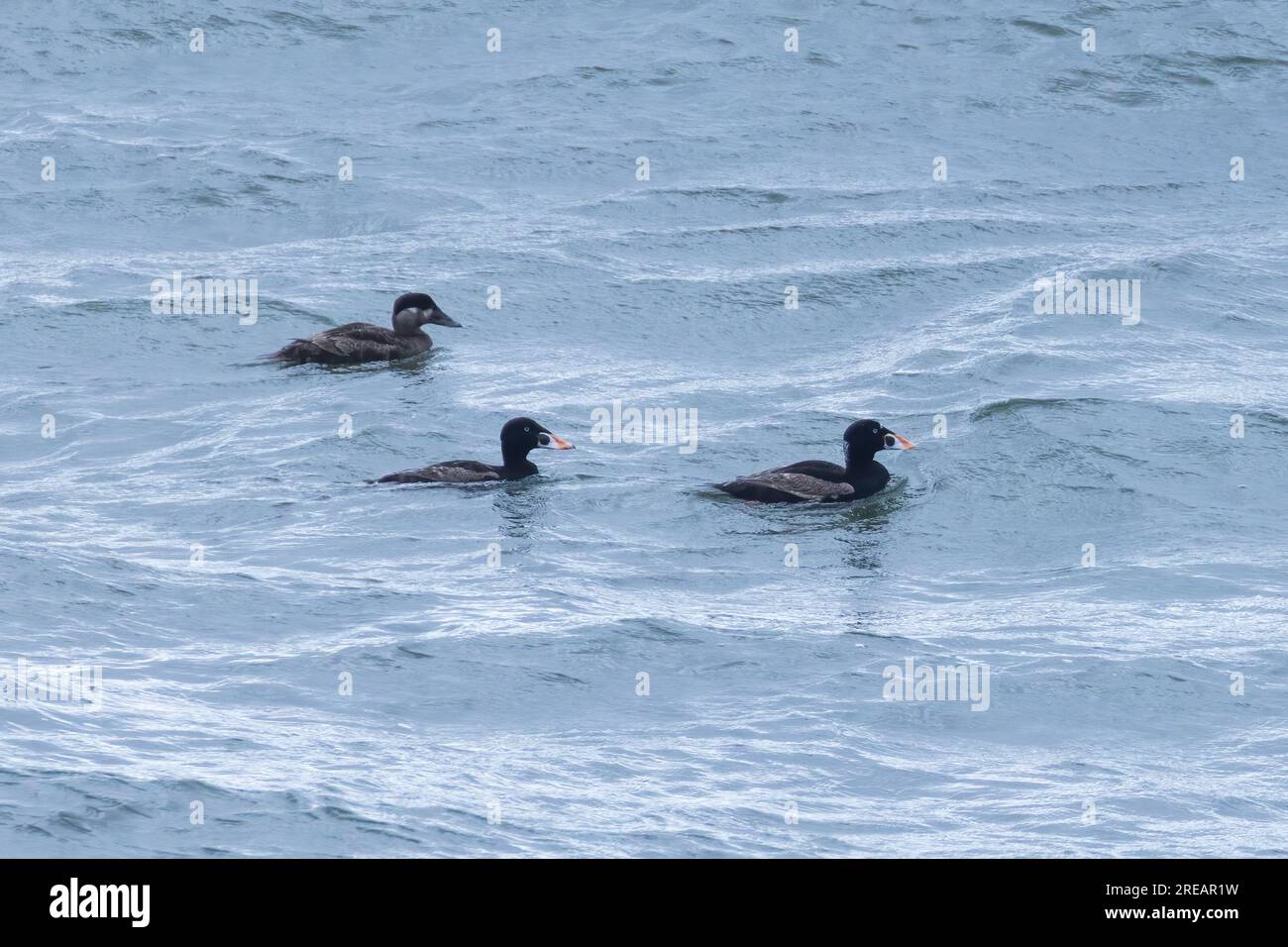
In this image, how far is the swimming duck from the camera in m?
18.0

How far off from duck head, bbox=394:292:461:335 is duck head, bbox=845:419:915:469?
5486mm

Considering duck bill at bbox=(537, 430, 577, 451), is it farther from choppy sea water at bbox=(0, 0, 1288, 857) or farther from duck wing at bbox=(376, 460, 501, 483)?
duck wing at bbox=(376, 460, 501, 483)

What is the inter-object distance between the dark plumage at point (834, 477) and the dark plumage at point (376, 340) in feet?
16.3

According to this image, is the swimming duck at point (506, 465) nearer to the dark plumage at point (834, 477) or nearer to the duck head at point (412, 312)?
the dark plumage at point (834, 477)

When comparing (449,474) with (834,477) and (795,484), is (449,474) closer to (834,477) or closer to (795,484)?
(795,484)

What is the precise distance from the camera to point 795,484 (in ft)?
58.6

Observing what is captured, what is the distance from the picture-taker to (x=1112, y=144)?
27.7 metres

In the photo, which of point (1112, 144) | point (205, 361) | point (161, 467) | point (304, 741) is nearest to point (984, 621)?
point (304, 741)

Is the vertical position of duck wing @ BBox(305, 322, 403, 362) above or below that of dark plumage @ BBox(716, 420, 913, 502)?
above

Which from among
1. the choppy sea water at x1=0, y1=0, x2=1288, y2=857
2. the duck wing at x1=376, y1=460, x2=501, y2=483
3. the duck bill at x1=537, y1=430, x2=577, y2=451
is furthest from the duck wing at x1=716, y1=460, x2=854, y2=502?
the duck wing at x1=376, y1=460, x2=501, y2=483

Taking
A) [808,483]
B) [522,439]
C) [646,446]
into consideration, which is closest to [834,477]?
[808,483]

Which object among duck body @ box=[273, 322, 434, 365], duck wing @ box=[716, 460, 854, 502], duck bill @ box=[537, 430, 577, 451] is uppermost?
duck body @ box=[273, 322, 434, 365]

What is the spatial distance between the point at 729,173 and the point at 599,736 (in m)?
15.4
